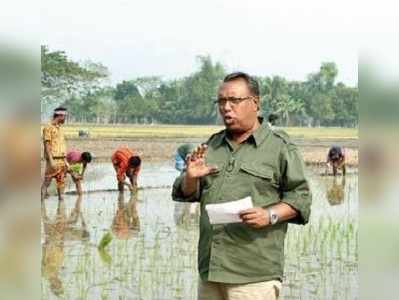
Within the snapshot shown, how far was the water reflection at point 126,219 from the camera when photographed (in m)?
4.88

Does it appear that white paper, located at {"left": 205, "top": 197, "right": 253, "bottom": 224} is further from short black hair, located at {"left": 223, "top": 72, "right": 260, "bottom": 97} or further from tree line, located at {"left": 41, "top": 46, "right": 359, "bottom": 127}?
tree line, located at {"left": 41, "top": 46, "right": 359, "bottom": 127}

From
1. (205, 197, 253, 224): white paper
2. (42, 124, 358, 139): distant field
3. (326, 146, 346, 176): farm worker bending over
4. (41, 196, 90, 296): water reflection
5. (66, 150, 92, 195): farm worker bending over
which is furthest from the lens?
(66, 150, 92, 195): farm worker bending over

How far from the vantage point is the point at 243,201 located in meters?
2.04

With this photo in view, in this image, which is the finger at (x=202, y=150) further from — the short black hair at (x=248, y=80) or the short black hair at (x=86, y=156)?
the short black hair at (x=86, y=156)

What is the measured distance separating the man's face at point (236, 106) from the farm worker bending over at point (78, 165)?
316 centimetres

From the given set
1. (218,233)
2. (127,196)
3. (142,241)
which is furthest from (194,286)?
(218,233)

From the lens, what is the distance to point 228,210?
6.68ft

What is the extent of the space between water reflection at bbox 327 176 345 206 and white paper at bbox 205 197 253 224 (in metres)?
3.08

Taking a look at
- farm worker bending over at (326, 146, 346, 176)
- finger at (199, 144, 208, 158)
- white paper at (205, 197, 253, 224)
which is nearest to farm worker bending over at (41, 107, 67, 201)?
farm worker bending over at (326, 146, 346, 176)

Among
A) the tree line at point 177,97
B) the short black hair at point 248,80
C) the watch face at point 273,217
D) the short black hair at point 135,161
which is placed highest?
the tree line at point 177,97

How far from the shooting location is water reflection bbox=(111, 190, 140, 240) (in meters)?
4.88

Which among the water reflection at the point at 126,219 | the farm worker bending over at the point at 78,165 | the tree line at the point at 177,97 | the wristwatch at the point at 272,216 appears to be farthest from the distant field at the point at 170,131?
the wristwatch at the point at 272,216

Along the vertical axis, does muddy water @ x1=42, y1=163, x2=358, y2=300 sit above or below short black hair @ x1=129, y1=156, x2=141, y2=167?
below
